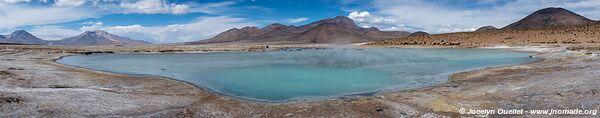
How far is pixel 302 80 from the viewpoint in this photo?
870 inches

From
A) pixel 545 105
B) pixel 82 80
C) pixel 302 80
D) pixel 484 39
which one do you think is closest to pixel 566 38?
pixel 484 39

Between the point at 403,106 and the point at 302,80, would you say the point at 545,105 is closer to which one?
the point at 403,106

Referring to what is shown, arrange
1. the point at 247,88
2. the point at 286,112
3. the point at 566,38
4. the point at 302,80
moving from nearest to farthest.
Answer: the point at 286,112 → the point at 247,88 → the point at 302,80 → the point at 566,38

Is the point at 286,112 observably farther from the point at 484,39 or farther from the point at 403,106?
the point at 484,39

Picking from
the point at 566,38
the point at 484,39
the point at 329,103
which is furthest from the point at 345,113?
the point at 484,39

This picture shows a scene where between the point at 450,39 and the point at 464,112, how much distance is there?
275ft

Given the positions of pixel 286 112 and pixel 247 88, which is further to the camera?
pixel 247 88

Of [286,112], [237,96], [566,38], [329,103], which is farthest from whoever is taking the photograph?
[566,38]

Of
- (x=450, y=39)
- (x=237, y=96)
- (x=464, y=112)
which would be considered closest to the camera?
(x=464, y=112)

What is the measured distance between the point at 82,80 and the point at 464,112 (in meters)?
16.4

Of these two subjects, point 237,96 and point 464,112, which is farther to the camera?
point 237,96

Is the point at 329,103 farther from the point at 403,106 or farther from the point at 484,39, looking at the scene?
the point at 484,39

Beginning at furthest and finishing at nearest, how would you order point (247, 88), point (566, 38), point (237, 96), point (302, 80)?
point (566, 38) < point (302, 80) < point (247, 88) < point (237, 96)

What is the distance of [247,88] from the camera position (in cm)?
1906
